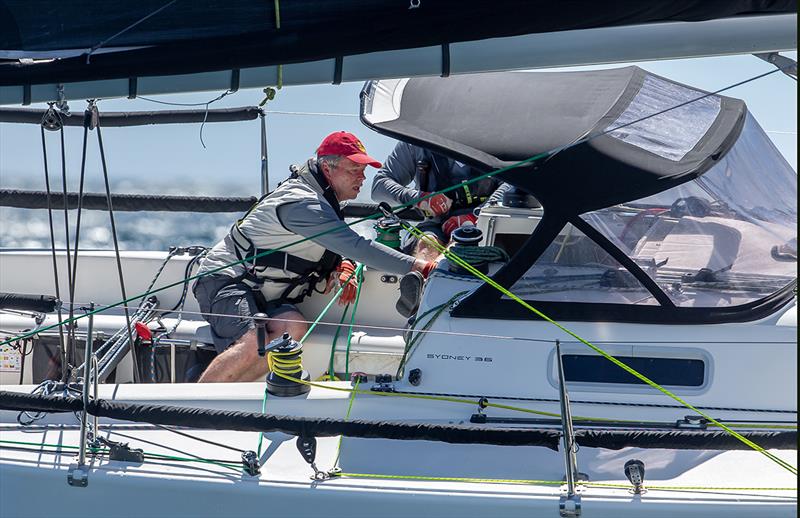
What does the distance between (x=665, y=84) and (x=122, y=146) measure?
35.1 ft

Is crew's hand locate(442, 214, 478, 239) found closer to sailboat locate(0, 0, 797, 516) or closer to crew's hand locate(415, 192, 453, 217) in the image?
crew's hand locate(415, 192, 453, 217)

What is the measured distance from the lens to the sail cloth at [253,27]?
8.16 ft

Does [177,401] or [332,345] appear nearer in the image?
[177,401]

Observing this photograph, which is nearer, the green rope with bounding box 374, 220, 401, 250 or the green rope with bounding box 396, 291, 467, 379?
the green rope with bounding box 396, 291, 467, 379

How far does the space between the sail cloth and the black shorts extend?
1.20 m

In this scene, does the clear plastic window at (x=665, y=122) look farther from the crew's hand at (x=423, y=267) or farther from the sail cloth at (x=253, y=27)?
the crew's hand at (x=423, y=267)

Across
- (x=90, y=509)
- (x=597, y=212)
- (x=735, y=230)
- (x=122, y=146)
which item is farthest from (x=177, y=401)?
(x=122, y=146)

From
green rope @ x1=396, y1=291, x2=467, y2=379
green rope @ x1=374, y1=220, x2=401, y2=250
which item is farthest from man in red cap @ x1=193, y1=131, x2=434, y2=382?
green rope @ x1=396, y1=291, x2=467, y2=379

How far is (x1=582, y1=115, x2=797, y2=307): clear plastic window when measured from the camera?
115 inches

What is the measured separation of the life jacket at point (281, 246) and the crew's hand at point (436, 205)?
0.65m

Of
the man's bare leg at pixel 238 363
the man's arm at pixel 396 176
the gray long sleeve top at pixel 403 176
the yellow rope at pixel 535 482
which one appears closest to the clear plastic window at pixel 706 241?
the yellow rope at pixel 535 482

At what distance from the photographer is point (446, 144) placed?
3.14 metres

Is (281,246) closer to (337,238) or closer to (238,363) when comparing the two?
(337,238)

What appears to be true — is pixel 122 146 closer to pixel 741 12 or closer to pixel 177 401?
pixel 177 401
